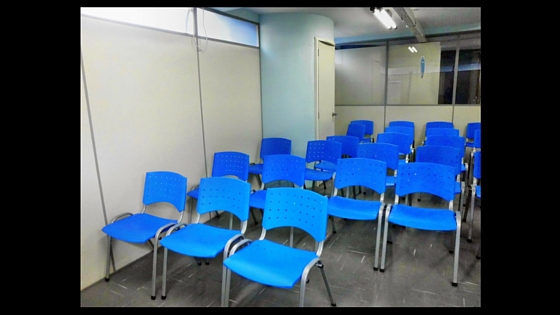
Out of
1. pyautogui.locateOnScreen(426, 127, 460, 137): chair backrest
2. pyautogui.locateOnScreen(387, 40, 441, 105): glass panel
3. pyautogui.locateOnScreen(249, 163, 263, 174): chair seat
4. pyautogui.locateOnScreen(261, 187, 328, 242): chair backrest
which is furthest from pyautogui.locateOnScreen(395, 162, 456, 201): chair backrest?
pyautogui.locateOnScreen(387, 40, 441, 105): glass panel

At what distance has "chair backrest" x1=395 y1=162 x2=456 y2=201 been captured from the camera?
2.62m

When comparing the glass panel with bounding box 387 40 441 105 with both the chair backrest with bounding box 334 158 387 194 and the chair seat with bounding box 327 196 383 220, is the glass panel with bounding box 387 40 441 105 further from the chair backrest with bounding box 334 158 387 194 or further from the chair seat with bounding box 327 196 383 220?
the chair seat with bounding box 327 196 383 220

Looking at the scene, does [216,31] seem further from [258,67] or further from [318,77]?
[318,77]

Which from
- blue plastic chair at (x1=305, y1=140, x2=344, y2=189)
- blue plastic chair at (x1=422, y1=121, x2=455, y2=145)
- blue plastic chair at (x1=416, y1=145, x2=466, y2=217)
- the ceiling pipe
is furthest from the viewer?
blue plastic chair at (x1=422, y1=121, x2=455, y2=145)

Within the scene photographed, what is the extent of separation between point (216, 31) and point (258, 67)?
95cm

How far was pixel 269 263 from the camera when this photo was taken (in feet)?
6.21

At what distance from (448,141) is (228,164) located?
292cm

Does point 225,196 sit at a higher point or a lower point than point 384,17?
lower

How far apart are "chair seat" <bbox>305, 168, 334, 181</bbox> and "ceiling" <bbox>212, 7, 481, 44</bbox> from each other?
2116 mm

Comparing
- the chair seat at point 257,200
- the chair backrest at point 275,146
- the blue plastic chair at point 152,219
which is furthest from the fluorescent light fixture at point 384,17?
the blue plastic chair at point 152,219

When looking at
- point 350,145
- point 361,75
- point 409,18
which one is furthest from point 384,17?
point 361,75

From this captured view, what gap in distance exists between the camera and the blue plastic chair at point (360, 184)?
259 cm

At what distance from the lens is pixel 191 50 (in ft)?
10.8

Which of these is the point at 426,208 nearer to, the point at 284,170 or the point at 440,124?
the point at 284,170
